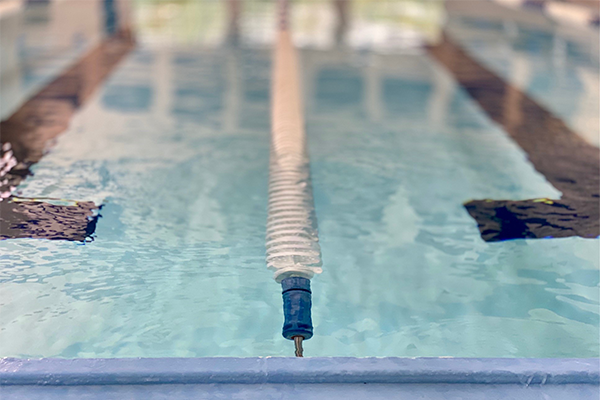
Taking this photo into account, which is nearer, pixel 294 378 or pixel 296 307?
pixel 294 378

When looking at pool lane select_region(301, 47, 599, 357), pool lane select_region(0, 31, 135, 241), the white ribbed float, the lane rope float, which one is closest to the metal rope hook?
the lane rope float

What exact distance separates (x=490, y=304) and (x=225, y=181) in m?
1.51

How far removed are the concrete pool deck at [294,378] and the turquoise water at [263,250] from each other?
0.32 m

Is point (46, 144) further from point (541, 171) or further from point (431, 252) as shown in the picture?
point (541, 171)

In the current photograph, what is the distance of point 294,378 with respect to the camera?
1.46 meters

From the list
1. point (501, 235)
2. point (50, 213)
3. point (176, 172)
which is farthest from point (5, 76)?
point (501, 235)

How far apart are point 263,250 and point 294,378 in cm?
98

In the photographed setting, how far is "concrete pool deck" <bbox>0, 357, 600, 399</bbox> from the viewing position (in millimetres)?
1416

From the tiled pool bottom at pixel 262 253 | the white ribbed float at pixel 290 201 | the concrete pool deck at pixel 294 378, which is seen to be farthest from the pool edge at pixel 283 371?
the white ribbed float at pixel 290 201

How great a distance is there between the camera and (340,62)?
→ 609cm

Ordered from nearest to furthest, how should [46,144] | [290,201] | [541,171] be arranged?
[290,201] < [541,171] < [46,144]

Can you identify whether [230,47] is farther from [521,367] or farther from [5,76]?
[521,367]

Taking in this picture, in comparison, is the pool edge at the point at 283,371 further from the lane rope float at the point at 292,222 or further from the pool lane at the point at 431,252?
the pool lane at the point at 431,252

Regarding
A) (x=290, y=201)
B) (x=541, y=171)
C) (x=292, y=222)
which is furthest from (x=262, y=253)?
(x=541, y=171)
